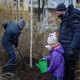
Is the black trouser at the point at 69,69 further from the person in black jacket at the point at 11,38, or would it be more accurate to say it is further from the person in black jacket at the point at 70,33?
the person in black jacket at the point at 11,38

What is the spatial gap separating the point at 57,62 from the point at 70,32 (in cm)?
61

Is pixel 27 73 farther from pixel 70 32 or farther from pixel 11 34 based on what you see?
pixel 70 32

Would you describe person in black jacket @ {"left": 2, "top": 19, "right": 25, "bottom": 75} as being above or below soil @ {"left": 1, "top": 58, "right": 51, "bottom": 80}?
above

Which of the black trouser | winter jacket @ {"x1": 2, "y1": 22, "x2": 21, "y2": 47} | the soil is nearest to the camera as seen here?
the black trouser

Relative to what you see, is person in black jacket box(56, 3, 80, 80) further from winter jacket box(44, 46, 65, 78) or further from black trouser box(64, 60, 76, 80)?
winter jacket box(44, 46, 65, 78)

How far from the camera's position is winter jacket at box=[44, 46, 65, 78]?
20.3ft

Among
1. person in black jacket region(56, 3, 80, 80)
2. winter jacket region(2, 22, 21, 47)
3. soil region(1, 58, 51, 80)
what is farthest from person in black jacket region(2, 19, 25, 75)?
person in black jacket region(56, 3, 80, 80)

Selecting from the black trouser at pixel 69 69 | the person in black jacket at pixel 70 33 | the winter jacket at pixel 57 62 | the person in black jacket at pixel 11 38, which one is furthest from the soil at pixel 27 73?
the person in black jacket at pixel 70 33

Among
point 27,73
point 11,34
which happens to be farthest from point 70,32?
point 27,73

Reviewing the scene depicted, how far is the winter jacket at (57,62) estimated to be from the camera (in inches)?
243

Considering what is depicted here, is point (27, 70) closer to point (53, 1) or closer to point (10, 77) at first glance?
point (10, 77)

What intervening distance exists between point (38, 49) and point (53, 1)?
3544cm

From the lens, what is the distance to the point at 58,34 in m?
6.50

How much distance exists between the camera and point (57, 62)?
6.22m
